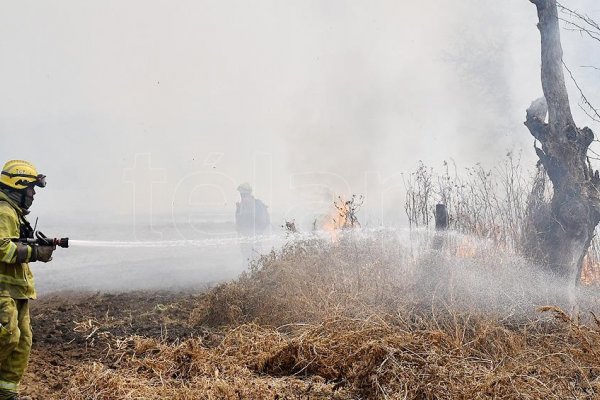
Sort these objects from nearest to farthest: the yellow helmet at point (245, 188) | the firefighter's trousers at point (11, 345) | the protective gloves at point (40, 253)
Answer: the firefighter's trousers at point (11, 345)
the protective gloves at point (40, 253)
the yellow helmet at point (245, 188)

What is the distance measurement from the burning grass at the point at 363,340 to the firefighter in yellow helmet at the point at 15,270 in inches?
22.3

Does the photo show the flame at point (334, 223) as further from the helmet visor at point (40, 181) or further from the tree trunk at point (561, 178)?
the helmet visor at point (40, 181)

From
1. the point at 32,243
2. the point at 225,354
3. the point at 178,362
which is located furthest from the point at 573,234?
the point at 32,243

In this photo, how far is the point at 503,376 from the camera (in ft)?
11.1

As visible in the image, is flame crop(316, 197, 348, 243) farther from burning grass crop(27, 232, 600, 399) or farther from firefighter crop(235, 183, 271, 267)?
firefighter crop(235, 183, 271, 267)

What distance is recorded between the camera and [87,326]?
23.2 feet

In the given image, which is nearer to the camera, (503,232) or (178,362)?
(178,362)

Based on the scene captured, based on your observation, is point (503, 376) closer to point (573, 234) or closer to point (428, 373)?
point (428, 373)

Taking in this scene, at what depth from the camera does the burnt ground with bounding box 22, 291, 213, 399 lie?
212 inches

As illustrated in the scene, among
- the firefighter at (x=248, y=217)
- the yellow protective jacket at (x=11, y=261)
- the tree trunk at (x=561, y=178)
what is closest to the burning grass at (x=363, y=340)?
the tree trunk at (x=561, y=178)

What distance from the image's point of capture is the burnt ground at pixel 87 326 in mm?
5391

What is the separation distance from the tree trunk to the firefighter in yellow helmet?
26.8 ft

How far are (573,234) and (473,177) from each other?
4.45 metres

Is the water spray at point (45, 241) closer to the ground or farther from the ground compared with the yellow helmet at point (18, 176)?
closer to the ground
